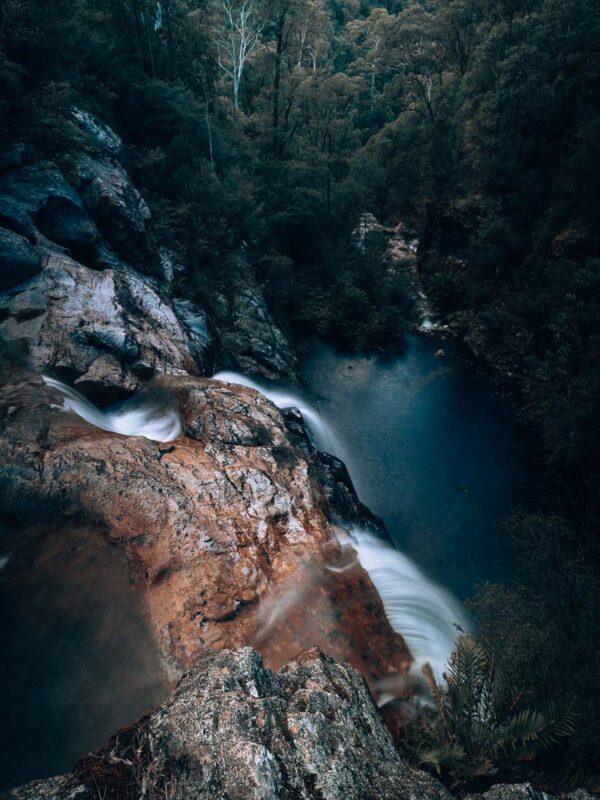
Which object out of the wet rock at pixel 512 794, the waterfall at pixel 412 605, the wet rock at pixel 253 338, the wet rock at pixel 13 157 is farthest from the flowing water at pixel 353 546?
the wet rock at pixel 13 157

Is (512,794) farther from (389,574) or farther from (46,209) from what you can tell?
(46,209)

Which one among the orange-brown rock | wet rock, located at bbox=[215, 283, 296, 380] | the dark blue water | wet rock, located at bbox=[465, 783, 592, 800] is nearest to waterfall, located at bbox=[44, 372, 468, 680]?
the orange-brown rock

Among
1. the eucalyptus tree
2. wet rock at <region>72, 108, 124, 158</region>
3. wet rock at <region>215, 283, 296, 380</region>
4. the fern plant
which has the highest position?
the eucalyptus tree

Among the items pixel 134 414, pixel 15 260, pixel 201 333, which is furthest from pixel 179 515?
pixel 201 333

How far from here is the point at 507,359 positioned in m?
18.0

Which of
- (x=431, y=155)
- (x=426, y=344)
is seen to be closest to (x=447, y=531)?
(x=426, y=344)

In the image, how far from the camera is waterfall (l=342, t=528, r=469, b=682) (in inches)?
260

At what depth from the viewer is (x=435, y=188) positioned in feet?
80.5

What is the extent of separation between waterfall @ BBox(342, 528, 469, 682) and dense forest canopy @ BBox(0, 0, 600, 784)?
0.70m

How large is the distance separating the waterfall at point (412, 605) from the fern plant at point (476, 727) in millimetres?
668

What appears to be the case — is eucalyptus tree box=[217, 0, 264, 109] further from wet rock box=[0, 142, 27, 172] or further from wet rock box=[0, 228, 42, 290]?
wet rock box=[0, 228, 42, 290]

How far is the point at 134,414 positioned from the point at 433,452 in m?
9.38

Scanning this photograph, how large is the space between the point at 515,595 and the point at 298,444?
4874mm

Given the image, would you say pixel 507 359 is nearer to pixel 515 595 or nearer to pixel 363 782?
pixel 515 595
